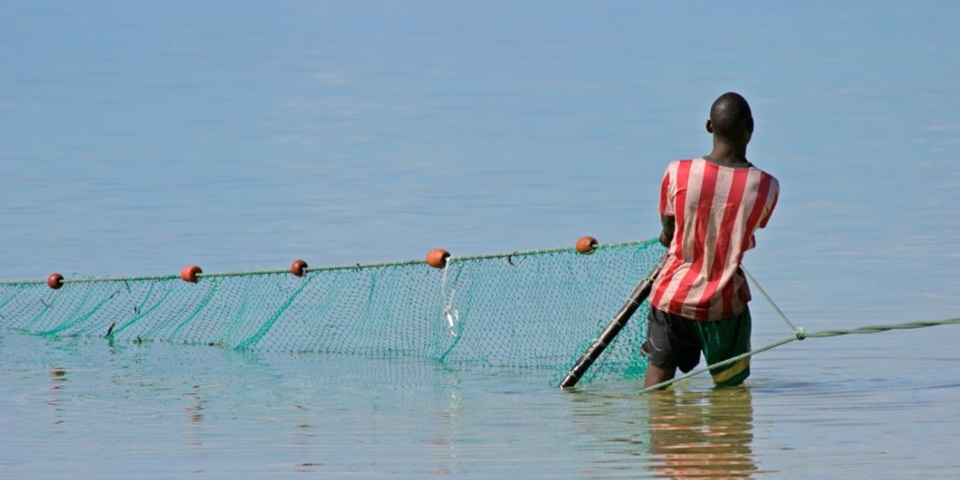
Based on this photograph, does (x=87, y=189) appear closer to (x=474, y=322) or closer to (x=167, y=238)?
(x=167, y=238)

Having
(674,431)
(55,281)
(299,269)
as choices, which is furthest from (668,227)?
(55,281)

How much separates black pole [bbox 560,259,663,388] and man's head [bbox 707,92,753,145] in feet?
2.75

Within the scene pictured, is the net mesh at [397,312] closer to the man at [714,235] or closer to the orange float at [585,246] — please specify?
the orange float at [585,246]

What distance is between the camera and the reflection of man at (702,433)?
7.39 meters

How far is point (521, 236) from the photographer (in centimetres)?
1778

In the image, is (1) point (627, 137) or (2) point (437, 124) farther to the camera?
(2) point (437, 124)

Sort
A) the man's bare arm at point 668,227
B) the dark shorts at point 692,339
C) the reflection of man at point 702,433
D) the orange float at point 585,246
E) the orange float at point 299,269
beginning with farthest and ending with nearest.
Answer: the orange float at point 299,269 < the orange float at point 585,246 < the dark shorts at point 692,339 < the man's bare arm at point 668,227 < the reflection of man at point 702,433

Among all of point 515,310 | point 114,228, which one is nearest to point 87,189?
point 114,228

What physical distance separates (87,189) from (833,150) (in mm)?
9502

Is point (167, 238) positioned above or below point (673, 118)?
below

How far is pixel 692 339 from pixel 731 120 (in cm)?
107

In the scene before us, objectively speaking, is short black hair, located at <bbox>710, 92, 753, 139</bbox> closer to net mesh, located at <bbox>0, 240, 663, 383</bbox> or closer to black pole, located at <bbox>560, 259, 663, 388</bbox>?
black pole, located at <bbox>560, 259, 663, 388</bbox>

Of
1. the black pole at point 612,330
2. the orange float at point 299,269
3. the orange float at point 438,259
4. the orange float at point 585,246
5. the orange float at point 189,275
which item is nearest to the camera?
the black pole at point 612,330

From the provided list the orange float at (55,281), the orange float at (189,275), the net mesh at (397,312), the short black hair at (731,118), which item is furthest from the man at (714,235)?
the orange float at (55,281)
